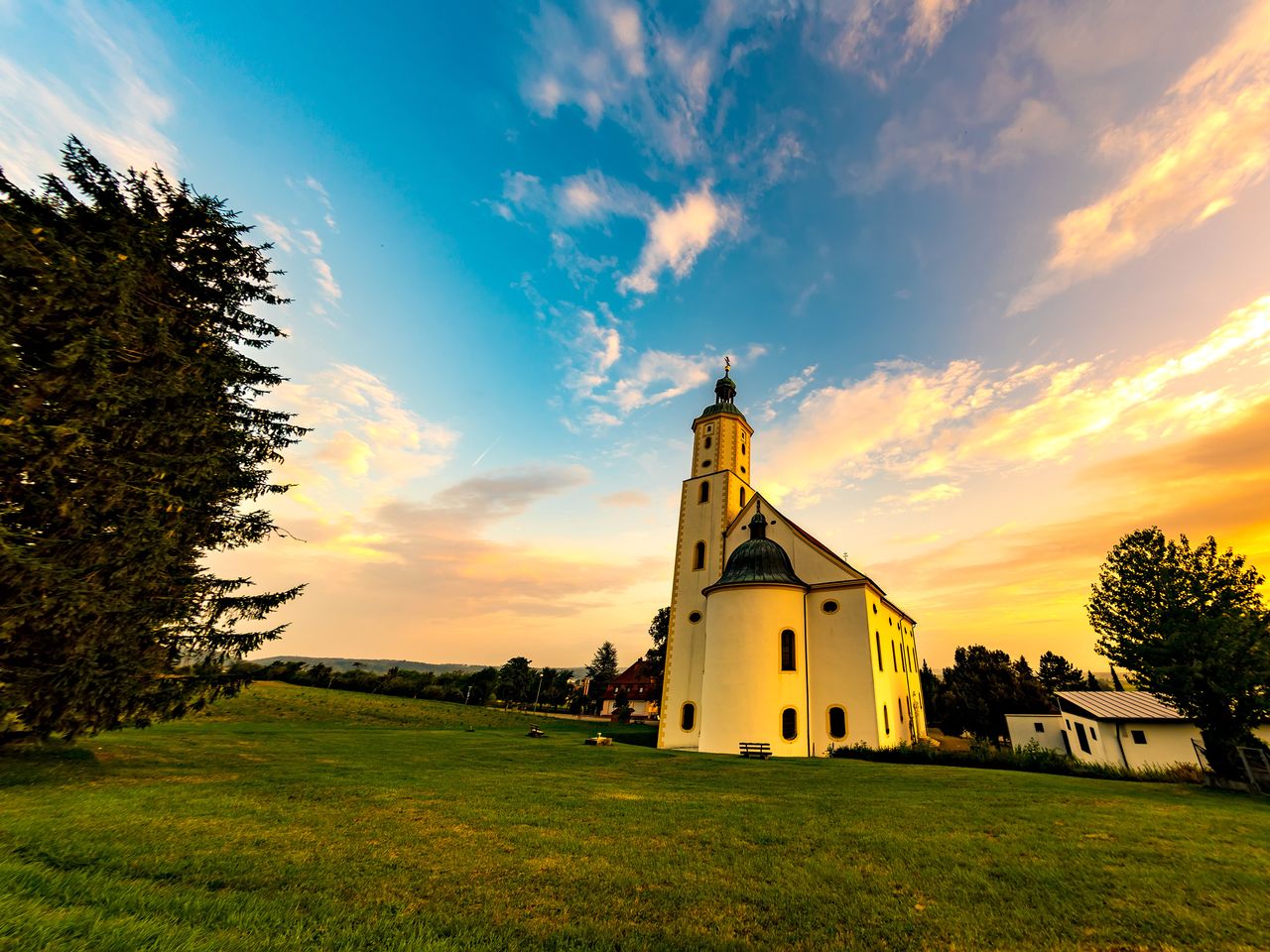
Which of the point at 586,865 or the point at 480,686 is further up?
the point at 480,686

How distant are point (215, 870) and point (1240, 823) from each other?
1644cm

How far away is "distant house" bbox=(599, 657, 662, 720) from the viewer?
221 feet

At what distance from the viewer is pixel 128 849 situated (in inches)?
218

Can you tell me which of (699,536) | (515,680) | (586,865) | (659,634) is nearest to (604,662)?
(515,680)

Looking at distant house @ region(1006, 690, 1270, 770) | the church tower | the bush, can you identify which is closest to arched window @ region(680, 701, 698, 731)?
the church tower

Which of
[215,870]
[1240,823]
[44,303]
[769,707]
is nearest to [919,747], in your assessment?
[769,707]

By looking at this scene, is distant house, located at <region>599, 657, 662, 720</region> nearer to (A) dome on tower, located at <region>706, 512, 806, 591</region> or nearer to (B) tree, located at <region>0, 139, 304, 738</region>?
(A) dome on tower, located at <region>706, 512, 806, 591</region>

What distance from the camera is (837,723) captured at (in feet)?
80.9

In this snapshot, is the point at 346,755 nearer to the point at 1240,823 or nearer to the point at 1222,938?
the point at 1222,938

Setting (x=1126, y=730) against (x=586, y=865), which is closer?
(x=586, y=865)

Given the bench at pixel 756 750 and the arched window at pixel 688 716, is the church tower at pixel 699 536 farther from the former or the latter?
the bench at pixel 756 750

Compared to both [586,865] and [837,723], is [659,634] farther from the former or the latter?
[586,865]

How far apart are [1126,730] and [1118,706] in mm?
2252

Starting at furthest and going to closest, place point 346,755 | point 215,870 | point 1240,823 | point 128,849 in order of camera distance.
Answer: point 346,755
point 1240,823
point 128,849
point 215,870
